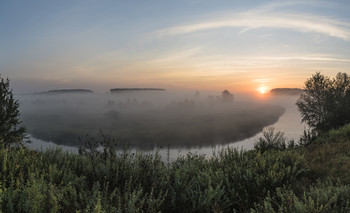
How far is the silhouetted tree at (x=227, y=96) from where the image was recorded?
181 m

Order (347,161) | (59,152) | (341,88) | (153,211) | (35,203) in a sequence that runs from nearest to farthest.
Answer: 1. (35,203)
2. (153,211)
3. (59,152)
4. (347,161)
5. (341,88)

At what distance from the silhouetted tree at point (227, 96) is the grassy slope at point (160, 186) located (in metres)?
176

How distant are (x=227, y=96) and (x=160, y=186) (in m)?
185

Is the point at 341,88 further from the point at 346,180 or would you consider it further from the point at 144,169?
the point at 144,169

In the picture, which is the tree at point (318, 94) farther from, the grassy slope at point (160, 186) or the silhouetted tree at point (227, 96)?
the silhouetted tree at point (227, 96)

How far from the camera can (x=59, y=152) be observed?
801cm

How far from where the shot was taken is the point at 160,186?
5328mm

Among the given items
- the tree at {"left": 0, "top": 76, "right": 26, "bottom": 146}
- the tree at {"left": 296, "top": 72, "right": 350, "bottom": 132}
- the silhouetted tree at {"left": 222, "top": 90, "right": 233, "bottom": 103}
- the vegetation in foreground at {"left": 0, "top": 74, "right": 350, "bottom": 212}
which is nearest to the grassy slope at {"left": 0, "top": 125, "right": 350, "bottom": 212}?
the vegetation in foreground at {"left": 0, "top": 74, "right": 350, "bottom": 212}

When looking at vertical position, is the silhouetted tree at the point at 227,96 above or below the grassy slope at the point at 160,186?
above

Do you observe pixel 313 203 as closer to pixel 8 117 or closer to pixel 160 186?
pixel 160 186

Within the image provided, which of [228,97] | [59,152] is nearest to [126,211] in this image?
[59,152]

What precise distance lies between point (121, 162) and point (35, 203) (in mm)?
3449

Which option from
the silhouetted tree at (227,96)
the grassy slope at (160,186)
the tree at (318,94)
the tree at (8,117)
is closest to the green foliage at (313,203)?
the grassy slope at (160,186)

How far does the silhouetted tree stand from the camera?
181 meters
